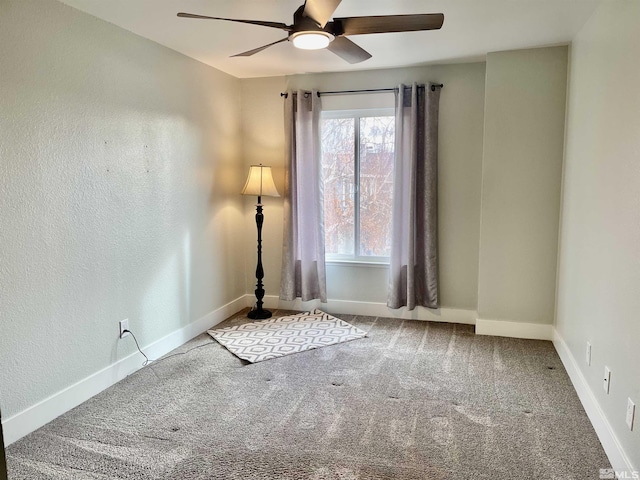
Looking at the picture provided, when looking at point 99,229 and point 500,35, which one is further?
point 500,35

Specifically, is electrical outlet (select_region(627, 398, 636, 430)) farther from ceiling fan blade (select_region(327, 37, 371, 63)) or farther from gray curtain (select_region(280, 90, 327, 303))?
gray curtain (select_region(280, 90, 327, 303))

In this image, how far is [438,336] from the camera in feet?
13.5

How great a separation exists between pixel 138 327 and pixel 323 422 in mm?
1639

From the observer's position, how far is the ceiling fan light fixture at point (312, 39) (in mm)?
2432

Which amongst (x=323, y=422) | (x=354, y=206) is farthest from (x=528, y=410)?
(x=354, y=206)

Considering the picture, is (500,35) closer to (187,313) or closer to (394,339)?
(394,339)

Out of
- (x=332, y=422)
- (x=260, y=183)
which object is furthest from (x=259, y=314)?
(x=332, y=422)

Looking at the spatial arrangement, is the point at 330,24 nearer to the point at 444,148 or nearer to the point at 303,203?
the point at 444,148

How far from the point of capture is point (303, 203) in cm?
469

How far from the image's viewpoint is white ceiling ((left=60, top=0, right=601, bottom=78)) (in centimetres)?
275

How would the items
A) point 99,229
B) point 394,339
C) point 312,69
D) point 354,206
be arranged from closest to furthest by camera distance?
1. point 99,229
2. point 394,339
3. point 312,69
4. point 354,206

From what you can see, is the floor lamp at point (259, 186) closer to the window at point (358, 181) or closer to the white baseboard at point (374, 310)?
the window at point (358, 181)

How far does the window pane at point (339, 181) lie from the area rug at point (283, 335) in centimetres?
83

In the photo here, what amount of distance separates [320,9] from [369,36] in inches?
50.6
